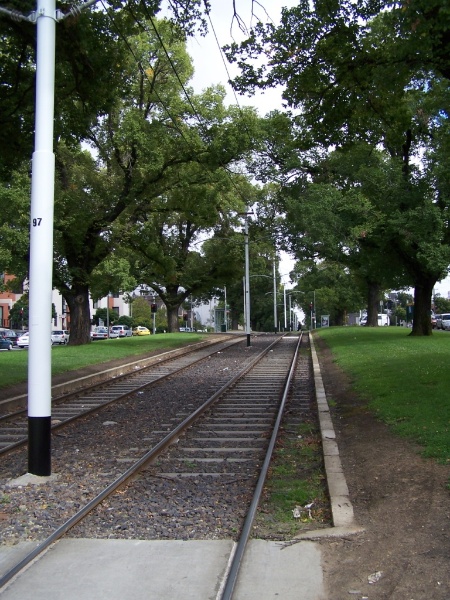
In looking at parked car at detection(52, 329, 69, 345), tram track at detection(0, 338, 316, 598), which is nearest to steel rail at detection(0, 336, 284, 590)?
tram track at detection(0, 338, 316, 598)

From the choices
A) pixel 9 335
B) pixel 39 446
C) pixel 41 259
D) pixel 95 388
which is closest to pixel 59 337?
pixel 9 335

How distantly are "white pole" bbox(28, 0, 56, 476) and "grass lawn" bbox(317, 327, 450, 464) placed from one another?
451 cm

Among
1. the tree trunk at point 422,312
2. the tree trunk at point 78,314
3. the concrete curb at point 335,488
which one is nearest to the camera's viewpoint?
the concrete curb at point 335,488

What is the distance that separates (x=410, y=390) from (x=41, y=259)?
7816 millimetres

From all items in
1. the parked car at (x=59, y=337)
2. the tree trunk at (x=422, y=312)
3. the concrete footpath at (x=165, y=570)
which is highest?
the tree trunk at (x=422, y=312)

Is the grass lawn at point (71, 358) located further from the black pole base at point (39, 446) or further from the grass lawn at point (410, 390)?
the grass lawn at point (410, 390)

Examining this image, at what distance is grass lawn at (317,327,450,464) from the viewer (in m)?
7.96

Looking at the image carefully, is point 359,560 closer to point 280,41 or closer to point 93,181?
point 280,41

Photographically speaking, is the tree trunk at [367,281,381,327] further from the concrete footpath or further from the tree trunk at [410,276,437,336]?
the concrete footpath

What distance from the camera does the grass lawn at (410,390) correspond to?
7961 millimetres

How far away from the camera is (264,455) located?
7.91 m

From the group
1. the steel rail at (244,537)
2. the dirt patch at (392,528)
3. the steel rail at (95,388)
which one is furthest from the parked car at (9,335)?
the dirt patch at (392,528)

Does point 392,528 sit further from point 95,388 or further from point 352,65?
point 95,388

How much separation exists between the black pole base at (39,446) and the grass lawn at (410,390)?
14.5ft
